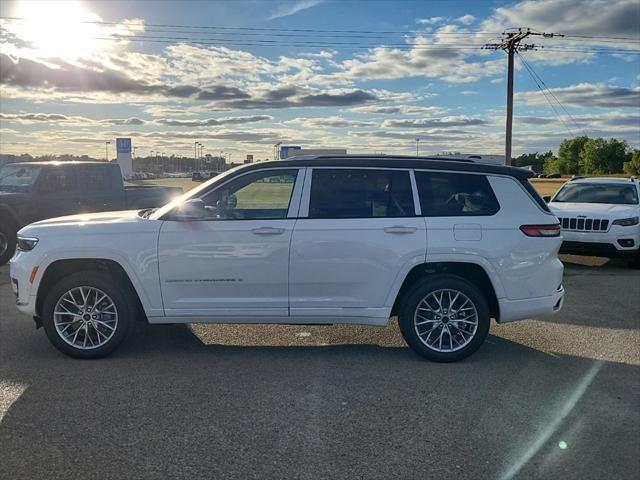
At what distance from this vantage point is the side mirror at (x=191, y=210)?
16.5ft

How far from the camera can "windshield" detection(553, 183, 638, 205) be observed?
38.3 feet

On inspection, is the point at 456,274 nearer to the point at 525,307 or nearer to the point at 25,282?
the point at 525,307

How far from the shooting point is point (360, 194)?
527 cm

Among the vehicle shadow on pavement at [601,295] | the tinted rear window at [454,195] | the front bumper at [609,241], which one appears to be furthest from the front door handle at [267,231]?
the front bumper at [609,241]

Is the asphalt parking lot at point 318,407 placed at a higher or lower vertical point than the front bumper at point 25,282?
lower

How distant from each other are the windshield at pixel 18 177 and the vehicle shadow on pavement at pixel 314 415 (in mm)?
6442

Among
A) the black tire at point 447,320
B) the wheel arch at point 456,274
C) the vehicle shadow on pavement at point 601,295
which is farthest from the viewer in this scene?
the vehicle shadow on pavement at point 601,295

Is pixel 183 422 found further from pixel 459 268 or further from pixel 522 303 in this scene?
pixel 522 303

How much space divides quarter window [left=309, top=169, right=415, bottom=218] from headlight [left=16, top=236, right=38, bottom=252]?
2557mm

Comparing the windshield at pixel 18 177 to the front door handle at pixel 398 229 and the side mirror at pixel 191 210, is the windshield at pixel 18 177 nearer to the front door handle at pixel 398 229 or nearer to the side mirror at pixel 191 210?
the side mirror at pixel 191 210

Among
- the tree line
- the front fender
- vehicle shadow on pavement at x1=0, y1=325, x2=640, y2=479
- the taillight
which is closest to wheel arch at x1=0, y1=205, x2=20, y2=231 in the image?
vehicle shadow on pavement at x1=0, y1=325, x2=640, y2=479

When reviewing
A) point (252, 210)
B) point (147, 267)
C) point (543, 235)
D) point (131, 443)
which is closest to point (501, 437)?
point (543, 235)

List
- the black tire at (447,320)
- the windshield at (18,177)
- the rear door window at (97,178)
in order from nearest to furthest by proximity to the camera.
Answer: the black tire at (447,320)
the windshield at (18,177)
the rear door window at (97,178)

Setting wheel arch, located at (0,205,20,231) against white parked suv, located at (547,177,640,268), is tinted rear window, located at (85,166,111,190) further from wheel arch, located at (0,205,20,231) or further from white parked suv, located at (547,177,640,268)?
white parked suv, located at (547,177,640,268)
